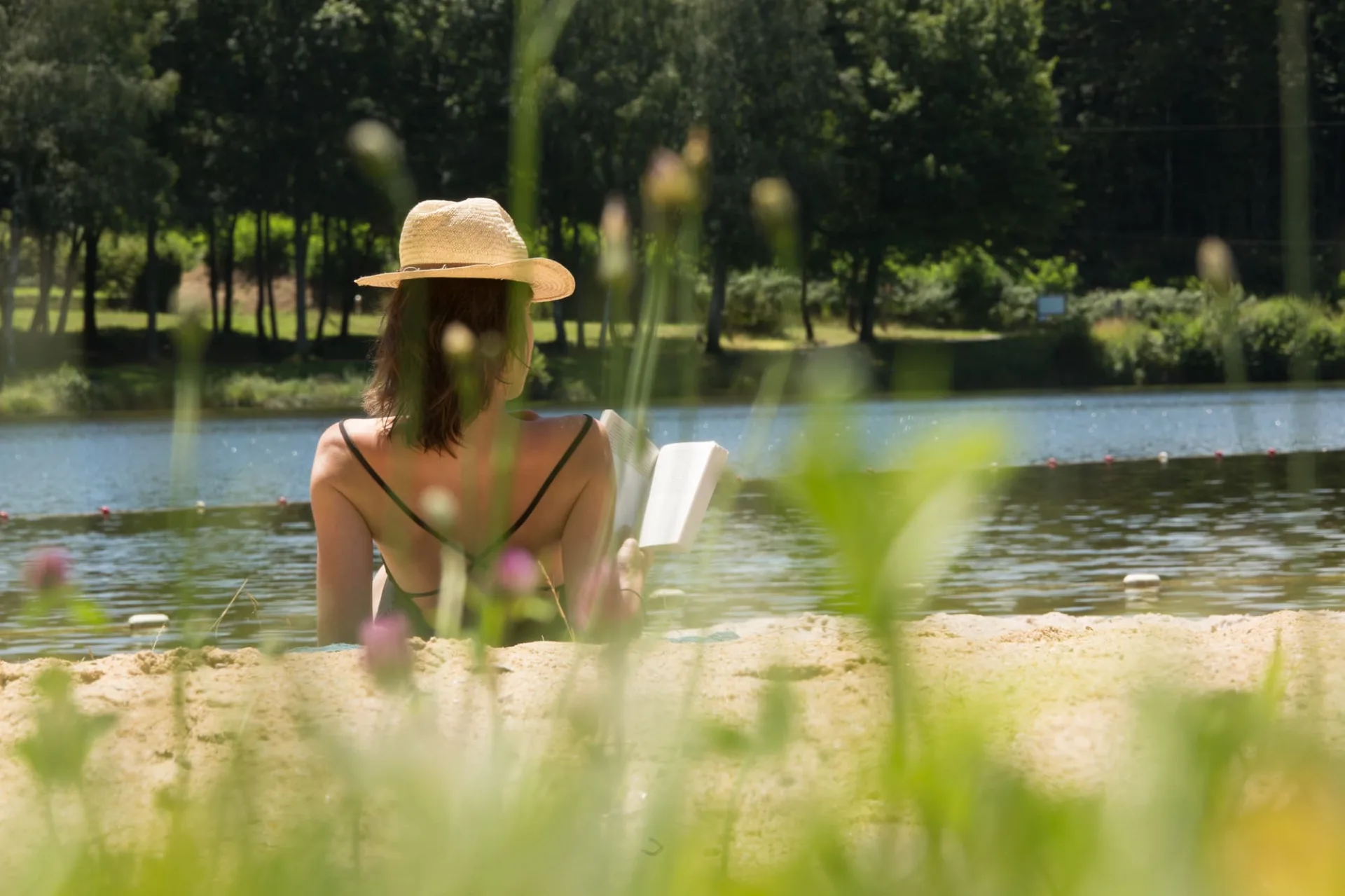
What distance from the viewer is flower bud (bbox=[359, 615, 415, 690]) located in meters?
1.07

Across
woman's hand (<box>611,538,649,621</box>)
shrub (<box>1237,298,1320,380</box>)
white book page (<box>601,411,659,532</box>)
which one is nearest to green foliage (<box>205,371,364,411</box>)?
shrub (<box>1237,298,1320,380</box>)

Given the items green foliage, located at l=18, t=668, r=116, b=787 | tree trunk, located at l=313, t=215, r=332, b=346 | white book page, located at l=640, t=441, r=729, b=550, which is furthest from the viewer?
tree trunk, located at l=313, t=215, r=332, b=346

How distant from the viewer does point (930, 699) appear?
0.87m

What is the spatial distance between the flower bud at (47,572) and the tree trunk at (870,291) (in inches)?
2081

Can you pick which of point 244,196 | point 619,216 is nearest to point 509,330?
point 619,216

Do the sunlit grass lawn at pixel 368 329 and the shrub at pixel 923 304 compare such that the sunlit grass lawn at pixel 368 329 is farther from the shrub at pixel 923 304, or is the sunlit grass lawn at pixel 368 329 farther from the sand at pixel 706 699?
the sand at pixel 706 699

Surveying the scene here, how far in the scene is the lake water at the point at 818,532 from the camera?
1.27m

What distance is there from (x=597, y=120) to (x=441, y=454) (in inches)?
1605

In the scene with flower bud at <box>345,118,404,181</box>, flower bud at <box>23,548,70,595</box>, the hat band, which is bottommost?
flower bud at <box>23,548,70,595</box>

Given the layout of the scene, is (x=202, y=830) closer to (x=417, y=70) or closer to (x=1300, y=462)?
(x=1300, y=462)

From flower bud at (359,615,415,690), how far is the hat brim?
1567 millimetres

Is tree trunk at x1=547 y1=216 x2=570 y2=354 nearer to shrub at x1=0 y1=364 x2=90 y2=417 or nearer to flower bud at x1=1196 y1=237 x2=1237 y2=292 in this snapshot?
shrub at x1=0 y1=364 x2=90 y2=417

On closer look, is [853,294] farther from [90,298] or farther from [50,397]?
[50,397]

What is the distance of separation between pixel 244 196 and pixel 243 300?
63.2 feet
